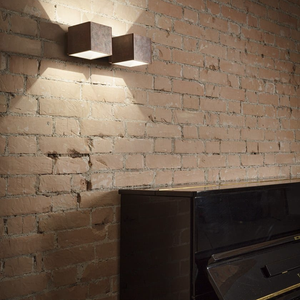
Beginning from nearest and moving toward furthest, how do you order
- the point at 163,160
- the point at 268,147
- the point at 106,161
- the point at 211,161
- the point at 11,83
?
the point at 11,83, the point at 106,161, the point at 163,160, the point at 211,161, the point at 268,147

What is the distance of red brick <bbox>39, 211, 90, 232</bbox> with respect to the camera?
2.23 meters

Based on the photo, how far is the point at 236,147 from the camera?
3273 millimetres

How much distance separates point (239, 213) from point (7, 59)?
4.47 ft

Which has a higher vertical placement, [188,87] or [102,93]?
[188,87]

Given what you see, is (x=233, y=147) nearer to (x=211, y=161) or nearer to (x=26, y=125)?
(x=211, y=161)

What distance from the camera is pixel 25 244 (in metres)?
2.16

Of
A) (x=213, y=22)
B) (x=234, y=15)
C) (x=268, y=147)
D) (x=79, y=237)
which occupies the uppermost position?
(x=234, y=15)

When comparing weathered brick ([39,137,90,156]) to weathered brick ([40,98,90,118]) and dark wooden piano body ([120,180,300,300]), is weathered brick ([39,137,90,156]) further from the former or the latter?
dark wooden piano body ([120,180,300,300])

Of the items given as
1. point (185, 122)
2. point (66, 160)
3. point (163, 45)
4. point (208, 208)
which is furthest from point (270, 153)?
point (66, 160)

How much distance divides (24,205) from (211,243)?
0.91 m

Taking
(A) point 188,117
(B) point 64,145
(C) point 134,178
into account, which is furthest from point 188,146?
(B) point 64,145

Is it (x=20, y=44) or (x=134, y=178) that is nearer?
(x=20, y=44)

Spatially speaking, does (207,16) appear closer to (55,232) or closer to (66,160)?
(66,160)

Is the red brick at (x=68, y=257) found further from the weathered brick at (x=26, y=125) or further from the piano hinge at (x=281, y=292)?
the piano hinge at (x=281, y=292)
